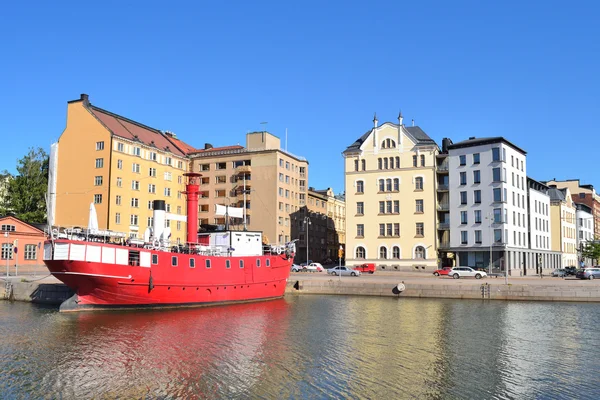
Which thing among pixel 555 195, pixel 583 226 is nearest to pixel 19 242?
pixel 555 195

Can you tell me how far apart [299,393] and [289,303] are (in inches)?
1156

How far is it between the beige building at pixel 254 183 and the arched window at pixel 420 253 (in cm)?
2620

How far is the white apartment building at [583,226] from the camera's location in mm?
127088

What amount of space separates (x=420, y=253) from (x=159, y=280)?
54.1 m

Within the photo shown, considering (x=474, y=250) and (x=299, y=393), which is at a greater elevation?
(x=474, y=250)

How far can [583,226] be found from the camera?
431 ft

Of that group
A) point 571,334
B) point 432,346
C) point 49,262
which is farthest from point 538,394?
point 49,262

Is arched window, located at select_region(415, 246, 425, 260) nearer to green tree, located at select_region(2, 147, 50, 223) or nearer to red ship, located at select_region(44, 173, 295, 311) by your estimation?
red ship, located at select_region(44, 173, 295, 311)

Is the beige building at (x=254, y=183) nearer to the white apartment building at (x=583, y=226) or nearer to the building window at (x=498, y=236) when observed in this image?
the building window at (x=498, y=236)

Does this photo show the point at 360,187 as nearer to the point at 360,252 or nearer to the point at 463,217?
the point at 360,252

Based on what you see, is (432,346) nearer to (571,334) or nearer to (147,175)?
(571,334)

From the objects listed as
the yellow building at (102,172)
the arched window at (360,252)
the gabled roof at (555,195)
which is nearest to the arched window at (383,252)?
the arched window at (360,252)

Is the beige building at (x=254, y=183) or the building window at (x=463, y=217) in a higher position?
the beige building at (x=254, y=183)

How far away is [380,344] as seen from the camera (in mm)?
28578
